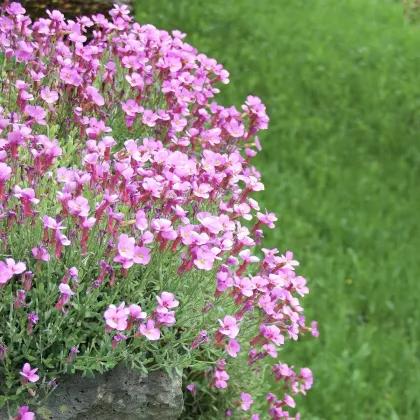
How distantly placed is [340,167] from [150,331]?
4.96 meters

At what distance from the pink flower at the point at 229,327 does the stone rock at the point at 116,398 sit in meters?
0.31

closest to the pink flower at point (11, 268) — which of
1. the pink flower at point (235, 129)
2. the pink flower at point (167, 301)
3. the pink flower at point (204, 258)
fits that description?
the pink flower at point (167, 301)

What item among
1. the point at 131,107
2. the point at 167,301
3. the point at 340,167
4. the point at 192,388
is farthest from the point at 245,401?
the point at 340,167

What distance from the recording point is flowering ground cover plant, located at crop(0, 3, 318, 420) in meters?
2.33

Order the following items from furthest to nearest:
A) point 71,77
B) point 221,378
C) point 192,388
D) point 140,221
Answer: point 71,77
point 192,388
point 221,378
point 140,221

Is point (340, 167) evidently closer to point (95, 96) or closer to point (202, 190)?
point (95, 96)

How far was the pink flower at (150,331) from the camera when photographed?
7.46ft

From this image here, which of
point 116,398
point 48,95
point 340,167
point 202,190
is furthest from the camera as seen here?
point 340,167

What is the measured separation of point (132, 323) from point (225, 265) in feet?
1.62

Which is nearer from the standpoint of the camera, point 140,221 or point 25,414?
point 25,414

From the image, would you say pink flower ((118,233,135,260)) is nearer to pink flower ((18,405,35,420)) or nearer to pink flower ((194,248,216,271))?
pink flower ((194,248,216,271))

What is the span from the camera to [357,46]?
28.9ft

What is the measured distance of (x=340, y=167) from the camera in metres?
6.96

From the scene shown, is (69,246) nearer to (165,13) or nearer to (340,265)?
(340,265)
